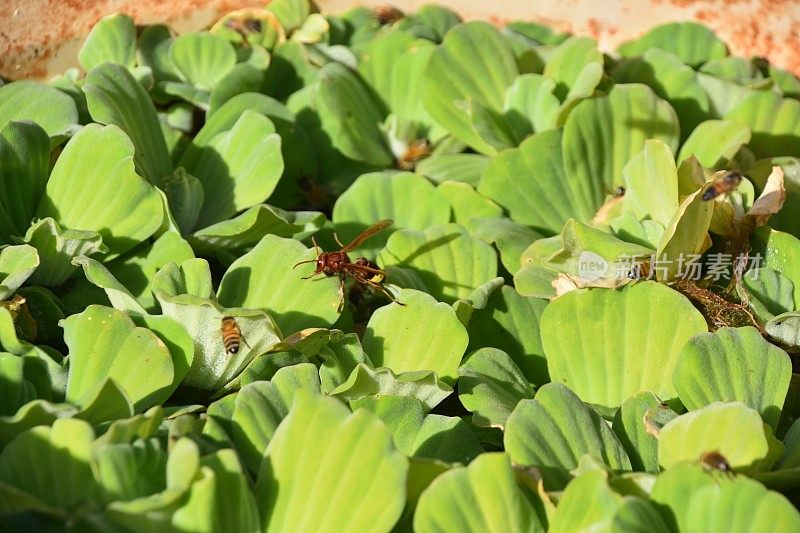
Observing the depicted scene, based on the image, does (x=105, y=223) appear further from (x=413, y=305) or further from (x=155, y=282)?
(x=413, y=305)

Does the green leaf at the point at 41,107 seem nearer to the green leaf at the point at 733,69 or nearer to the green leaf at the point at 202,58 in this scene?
the green leaf at the point at 202,58

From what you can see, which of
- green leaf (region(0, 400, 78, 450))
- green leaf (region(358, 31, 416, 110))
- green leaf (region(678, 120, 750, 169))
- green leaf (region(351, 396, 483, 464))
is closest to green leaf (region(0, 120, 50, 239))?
green leaf (region(0, 400, 78, 450))

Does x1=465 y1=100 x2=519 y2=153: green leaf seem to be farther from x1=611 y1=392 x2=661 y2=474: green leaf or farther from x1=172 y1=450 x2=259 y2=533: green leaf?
x1=172 y1=450 x2=259 y2=533: green leaf

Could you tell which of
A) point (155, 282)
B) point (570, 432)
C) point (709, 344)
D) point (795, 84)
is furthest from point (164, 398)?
point (795, 84)

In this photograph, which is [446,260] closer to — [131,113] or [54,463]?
[131,113]

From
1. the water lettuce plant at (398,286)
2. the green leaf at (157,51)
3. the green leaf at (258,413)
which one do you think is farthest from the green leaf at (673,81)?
the green leaf at (258,413)
